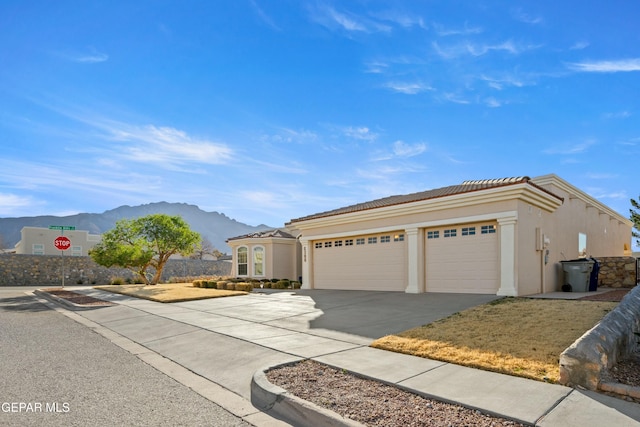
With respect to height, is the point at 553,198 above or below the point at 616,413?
above

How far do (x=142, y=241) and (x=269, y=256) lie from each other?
780 centimetres

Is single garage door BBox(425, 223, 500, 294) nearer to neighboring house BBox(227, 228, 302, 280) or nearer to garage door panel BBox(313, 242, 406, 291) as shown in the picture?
garage door panel BBox(313, 242, 406, 291)

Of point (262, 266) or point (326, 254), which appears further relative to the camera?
point (262, 266)

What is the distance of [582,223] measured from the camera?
1895 cm

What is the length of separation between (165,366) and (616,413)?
236 inches

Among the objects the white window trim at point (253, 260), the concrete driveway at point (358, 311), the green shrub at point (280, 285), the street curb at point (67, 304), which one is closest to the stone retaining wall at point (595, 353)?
the concrete driveway at point (358, 311)

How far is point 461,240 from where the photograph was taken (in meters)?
13.9

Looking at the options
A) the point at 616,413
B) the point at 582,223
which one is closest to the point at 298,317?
the point at 616,413

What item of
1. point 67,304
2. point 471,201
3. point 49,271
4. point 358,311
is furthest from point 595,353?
point 49,271

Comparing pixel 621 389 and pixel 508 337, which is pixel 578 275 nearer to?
pixel 508 337

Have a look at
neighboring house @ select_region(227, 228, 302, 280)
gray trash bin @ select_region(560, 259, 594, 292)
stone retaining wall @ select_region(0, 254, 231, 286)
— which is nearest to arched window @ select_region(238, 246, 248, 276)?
neighboring house @ select_region(227, 228, 302, 280)

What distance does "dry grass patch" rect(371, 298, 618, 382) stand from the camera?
5625 millimetres

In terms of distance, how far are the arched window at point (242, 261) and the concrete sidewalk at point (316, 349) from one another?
12.7 m

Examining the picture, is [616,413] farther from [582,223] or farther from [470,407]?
[582,223]
